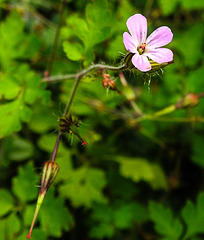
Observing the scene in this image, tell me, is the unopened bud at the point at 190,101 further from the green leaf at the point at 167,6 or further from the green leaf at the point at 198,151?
the green leaf at the point at 167,6

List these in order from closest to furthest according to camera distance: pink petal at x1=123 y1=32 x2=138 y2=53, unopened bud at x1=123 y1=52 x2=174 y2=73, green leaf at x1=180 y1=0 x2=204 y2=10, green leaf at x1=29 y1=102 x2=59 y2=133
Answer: pink petal at x1=123 y1=32 x2=138 y2=53, unopened bud at x1=123 y1=52 x2=174 y2=73, green leaf at x1=29 y1=102 x2=59 y2=133, green leaf at x1=180 y1=0 x2=204 y2=10

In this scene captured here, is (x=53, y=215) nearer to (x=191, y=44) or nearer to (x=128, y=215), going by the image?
(x=128, y=215)

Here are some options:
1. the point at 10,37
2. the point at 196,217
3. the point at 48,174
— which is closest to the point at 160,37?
the point at 48,174

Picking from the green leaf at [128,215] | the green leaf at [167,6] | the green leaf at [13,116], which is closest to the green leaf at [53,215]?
the green leaf at [128,215]

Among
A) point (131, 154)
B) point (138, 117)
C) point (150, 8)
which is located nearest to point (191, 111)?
point (138, 117)

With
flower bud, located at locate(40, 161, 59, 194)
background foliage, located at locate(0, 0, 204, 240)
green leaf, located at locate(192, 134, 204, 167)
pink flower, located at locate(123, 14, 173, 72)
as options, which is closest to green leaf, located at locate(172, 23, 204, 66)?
background foliage, located at locate(0, 0, 204, 240)

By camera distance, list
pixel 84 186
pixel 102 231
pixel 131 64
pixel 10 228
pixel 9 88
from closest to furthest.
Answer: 1. pixel 131 64
2. pixel 9 88
3. pixel 10 228
4. pixel 102 231
5. pixel 84 186

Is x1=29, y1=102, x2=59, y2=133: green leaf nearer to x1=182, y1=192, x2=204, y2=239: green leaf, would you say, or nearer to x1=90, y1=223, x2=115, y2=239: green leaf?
x1=90, y1=223, x2=115, y2=239: green leaf
